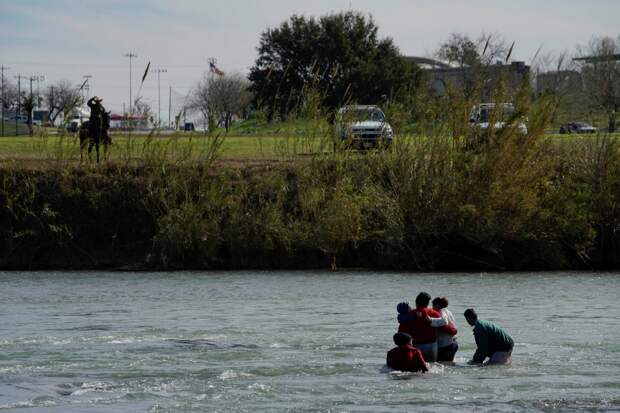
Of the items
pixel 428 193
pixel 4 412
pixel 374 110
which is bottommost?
pixel 4 412

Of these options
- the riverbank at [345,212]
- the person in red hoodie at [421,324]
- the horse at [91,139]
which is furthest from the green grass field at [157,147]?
the person in red hoodie at [421,324]

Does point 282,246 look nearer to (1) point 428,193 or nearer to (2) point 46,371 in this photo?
(1) point 428,193

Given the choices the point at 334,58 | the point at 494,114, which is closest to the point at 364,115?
the point at 494,114

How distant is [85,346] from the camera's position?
955 inches

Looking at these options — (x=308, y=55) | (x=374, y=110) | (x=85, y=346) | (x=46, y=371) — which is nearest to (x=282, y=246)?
(x=374, y=110)

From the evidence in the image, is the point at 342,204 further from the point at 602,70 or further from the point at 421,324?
the point at 602,70

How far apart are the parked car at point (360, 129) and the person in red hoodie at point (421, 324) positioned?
19.5 metres

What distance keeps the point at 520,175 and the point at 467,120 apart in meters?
2.56

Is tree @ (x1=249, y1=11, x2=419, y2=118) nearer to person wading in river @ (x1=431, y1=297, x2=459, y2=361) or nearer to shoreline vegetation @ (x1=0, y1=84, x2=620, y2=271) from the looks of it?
shoreline vegetation @ (x1=0, y1=84, x2=620, y2=271)

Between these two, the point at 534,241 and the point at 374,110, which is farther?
the point at 374,110

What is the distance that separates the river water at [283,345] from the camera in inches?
779

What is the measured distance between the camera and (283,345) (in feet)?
80.1

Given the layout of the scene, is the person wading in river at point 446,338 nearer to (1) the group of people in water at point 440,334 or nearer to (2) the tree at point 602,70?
(1) the group of people in water at point 440,334

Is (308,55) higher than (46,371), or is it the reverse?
(308,55)
